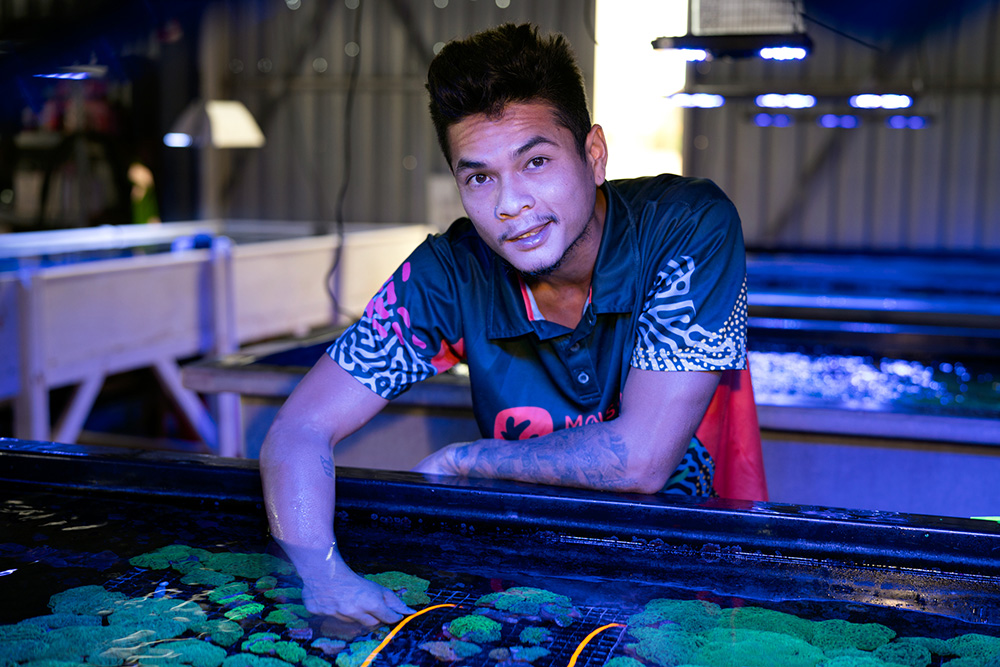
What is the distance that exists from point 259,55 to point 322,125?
35.1 inches

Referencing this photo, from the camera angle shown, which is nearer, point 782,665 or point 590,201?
point 782,665

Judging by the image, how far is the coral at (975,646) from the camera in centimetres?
83

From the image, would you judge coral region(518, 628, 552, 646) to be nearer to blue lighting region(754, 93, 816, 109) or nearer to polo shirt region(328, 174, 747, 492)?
polo shirt region(328, 174, 747, 492)

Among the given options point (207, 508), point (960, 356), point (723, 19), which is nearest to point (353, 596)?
point (207, 508)

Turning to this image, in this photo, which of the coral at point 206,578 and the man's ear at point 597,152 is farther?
the man's ear at point 597,152

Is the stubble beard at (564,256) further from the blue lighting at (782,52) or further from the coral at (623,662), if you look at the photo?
the blue lighting at (782,52)

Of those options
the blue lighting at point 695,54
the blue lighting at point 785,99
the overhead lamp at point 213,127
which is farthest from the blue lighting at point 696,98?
the overhead lamp at point 213,127

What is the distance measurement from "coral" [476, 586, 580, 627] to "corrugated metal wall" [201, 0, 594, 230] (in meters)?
7.03

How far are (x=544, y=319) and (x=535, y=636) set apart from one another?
56cm

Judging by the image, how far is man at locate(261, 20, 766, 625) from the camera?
3.88 ft

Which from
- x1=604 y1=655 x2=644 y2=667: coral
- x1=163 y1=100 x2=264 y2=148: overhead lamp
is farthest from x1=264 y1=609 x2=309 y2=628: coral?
x1=163 y1=100 x2=264 y2=148: overhead lamp

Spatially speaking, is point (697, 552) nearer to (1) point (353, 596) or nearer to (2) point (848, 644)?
(2) point (848, 644)

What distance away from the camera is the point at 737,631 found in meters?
0.87

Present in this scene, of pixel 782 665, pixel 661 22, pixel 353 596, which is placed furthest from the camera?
pixel 661 22
